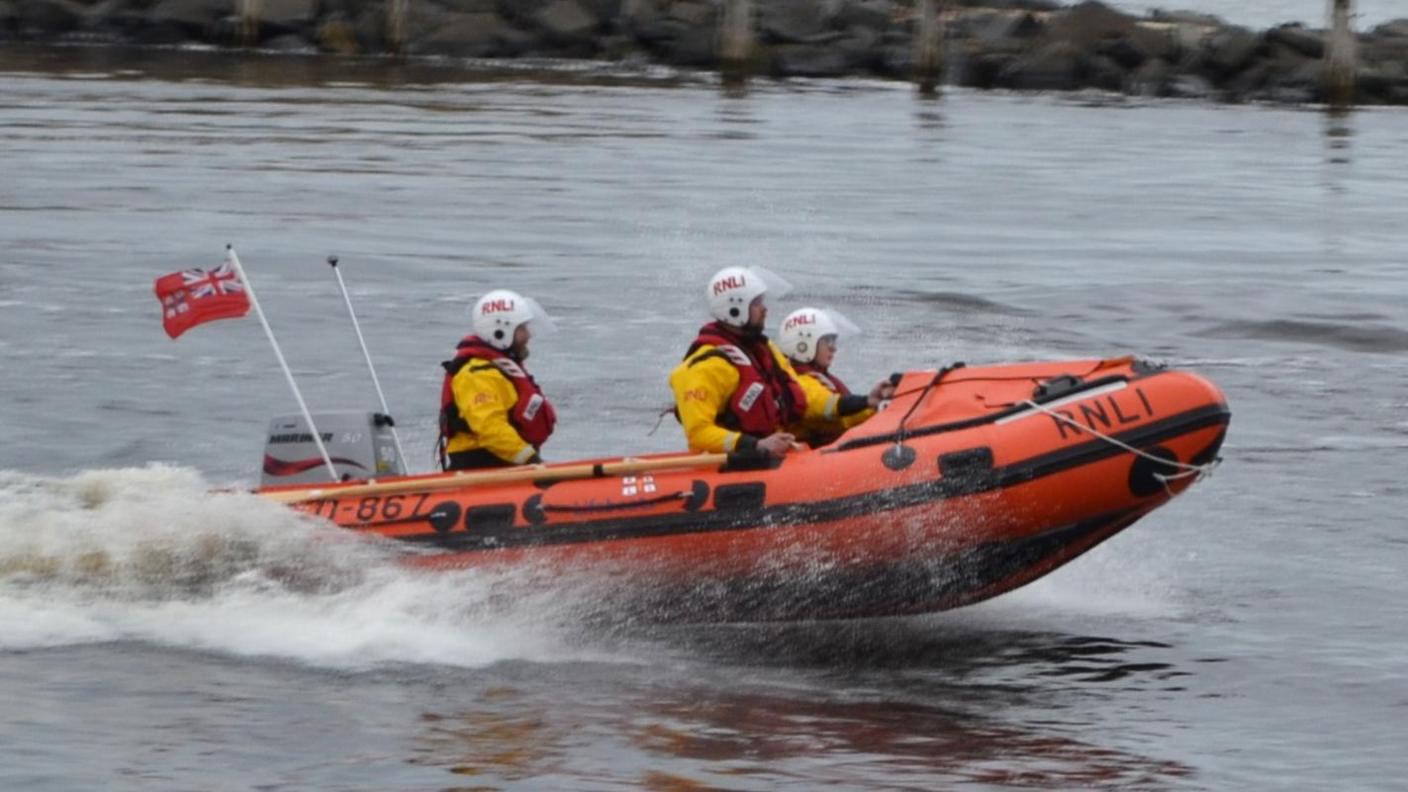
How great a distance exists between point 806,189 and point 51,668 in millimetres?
16048

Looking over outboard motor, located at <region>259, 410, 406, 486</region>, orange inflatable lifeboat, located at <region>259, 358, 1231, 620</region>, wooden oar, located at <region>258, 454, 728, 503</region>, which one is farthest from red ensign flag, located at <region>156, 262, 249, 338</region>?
orange inflatable lifeboat, located at <region>259, 358, 1231, 620</region>

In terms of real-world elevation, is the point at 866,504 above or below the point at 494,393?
below

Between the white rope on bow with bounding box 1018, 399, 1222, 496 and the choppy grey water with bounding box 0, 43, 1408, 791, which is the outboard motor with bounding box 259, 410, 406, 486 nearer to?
the choppy grey water with bounding box 0, 43, 1408, 791

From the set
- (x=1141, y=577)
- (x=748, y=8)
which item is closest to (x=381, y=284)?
(x=1141, y=577)

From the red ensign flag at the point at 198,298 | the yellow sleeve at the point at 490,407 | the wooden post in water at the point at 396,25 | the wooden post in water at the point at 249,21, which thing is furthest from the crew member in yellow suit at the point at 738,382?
the wooden post in water at the point at 249,21

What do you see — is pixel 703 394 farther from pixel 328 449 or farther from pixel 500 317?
pixel 328 449

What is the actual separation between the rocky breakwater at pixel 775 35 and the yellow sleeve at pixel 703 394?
24.5 m

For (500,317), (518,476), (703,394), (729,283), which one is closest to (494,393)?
(500,317)

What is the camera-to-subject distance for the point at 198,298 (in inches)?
444

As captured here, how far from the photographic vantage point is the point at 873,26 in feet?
119

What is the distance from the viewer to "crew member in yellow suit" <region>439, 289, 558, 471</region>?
422 inches

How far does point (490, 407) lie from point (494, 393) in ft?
0.21

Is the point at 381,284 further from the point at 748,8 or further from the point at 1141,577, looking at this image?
the point at 748,8

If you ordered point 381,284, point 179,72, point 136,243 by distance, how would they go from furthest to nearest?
point 179,72 → point 136,243 → point 381,284
